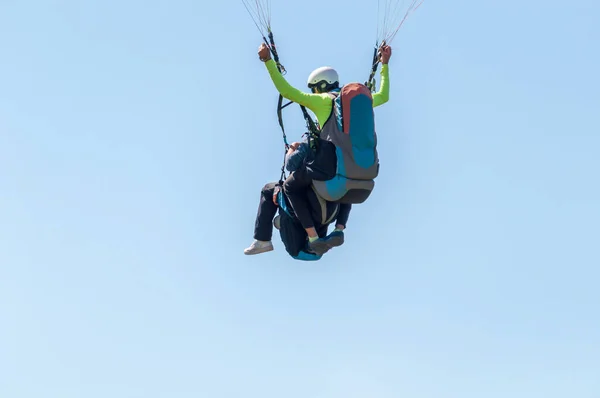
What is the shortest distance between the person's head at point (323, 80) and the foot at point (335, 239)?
1863 mm

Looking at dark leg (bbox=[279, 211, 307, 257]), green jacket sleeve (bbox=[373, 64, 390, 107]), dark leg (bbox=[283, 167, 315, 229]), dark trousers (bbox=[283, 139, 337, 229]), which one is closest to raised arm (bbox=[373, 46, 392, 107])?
green jacket sleeve (bbox=[373, 64, 390, 107])

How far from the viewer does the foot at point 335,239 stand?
18.0m

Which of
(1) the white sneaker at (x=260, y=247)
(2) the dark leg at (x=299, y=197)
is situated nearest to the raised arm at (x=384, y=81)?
(2) the dark leg at (x=299, y=197)

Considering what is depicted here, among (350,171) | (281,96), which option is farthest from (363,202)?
(281,96)

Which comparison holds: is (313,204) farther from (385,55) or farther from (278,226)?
(385,55)

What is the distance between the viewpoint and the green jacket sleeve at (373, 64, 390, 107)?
60.3ft

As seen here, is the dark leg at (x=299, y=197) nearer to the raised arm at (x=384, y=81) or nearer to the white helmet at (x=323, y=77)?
the white helmet at (x=323, y=77)

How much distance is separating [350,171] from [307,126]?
2.57 ft

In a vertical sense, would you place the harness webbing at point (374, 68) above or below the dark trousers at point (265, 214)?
above

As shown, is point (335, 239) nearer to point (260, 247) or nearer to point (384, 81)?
point (260, 247)

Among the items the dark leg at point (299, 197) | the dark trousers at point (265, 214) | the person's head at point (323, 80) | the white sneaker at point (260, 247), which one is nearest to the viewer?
the dark leg at point (299, 197)

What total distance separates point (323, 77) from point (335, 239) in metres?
2.10

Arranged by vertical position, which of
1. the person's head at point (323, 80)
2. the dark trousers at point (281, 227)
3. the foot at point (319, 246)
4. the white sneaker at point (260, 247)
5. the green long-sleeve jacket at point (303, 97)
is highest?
the person's head at point (323, 80)

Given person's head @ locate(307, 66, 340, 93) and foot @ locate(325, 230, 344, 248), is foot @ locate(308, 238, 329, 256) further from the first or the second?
person's head @ locate(307, 66, 340, 93)
